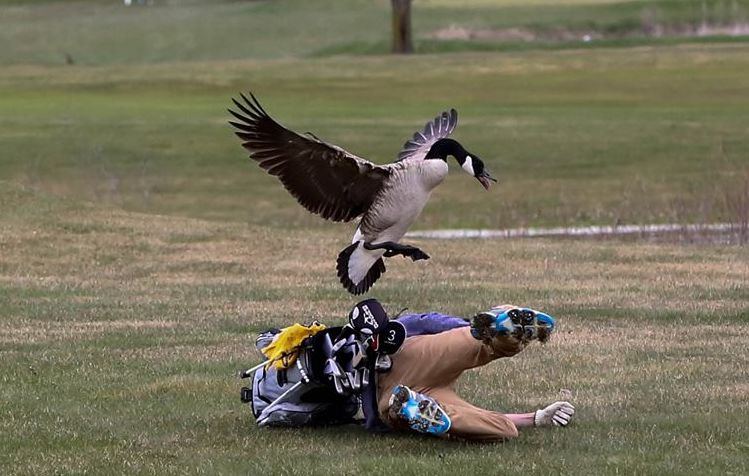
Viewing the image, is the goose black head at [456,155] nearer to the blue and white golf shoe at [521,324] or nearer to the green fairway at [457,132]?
the blue and white golf shoe at [521,324]

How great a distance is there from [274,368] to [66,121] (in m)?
23.9

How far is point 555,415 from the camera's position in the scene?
696 cm

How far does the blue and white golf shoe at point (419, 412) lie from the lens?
6.52 meters

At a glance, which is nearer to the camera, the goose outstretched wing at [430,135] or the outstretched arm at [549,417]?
the outstretched arm at [549,417]

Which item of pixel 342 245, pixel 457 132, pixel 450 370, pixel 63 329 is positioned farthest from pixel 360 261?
pixel 457 132

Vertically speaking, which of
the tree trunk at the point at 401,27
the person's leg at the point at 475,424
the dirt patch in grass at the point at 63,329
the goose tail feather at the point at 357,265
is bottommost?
the tree trunk at the point at 401,27

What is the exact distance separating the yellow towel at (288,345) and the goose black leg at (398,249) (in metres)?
0.44

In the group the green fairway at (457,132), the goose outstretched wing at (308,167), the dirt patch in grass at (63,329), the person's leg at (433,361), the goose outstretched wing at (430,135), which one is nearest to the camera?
the person's leg at (433,361)

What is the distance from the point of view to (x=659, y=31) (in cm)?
5484

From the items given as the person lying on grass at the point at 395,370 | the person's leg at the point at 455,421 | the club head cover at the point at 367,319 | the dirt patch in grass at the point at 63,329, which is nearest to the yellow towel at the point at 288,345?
the person lying on grass at the point at 395,370

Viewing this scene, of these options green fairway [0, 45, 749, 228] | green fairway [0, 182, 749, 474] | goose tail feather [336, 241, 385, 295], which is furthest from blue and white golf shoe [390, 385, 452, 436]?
green fairway [0, 45, 749, 228]

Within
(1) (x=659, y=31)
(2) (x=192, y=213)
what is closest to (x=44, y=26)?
(1) (x=659, y=31)

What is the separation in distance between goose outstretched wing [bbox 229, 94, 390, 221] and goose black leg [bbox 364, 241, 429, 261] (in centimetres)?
20

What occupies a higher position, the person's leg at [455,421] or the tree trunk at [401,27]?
the person's leg at [455,421]
